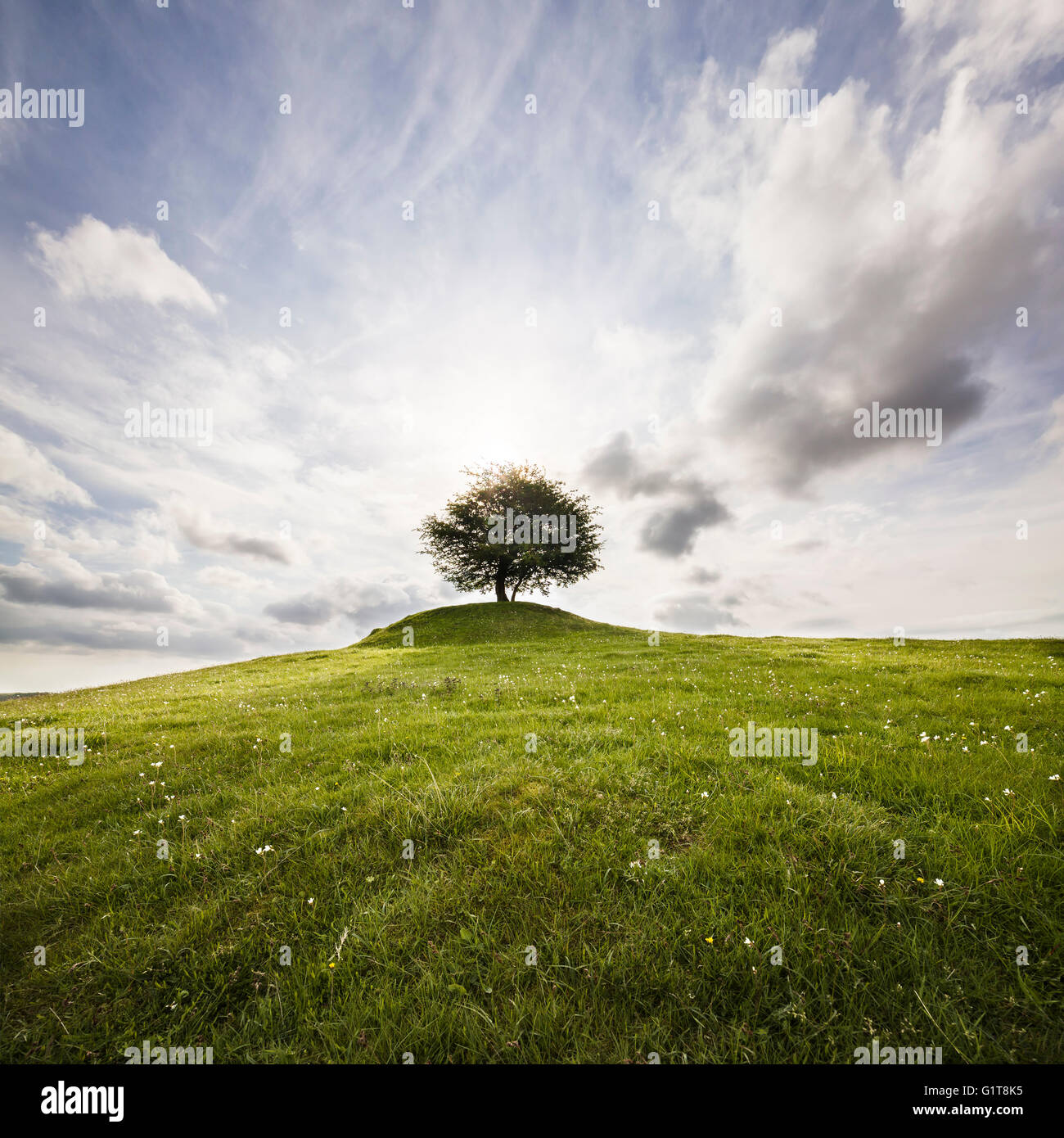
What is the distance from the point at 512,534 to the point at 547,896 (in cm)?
4607

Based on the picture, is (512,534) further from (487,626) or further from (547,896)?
(547,896)

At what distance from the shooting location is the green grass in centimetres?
298

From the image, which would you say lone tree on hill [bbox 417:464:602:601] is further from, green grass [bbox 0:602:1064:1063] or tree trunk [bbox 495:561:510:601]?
green grass [bbox 0:602:1064:1063]

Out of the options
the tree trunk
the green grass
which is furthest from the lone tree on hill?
the green grass

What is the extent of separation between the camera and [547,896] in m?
4.04

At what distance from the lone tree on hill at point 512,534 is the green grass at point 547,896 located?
138 ft

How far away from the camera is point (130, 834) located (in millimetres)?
5844

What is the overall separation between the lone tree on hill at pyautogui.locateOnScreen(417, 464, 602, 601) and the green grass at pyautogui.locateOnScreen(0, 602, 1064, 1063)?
42139mm

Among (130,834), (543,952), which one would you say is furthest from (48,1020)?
(543,952)

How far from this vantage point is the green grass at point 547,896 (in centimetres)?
298

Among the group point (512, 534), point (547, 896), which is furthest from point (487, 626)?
point (547, 896)
